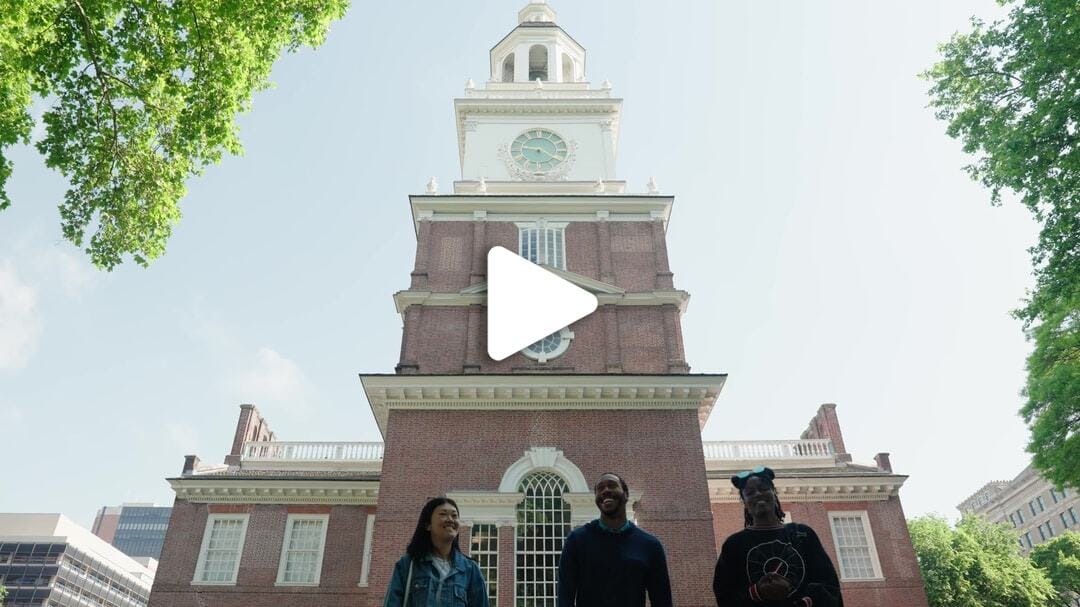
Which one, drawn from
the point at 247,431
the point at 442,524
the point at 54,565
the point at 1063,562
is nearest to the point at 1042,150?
the point at 442,524

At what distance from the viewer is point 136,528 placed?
133 metres

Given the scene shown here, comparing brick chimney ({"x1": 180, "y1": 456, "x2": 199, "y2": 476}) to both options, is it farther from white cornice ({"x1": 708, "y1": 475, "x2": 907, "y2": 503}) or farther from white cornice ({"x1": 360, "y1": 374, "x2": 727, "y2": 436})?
white cornice ({"x1": 708, "y1": 475, "x2": 907, "y2": 503})

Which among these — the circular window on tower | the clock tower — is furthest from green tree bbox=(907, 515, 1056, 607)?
the circular window on tower

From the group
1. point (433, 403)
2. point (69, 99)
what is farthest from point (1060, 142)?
point (69, 99)

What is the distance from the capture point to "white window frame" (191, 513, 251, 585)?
2238cm

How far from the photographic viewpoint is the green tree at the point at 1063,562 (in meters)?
41.2

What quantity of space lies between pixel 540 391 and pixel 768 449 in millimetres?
13028

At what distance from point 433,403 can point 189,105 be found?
29.7 ft

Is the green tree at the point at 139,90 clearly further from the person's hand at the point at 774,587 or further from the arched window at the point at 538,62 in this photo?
the arched window at the point at 538,62

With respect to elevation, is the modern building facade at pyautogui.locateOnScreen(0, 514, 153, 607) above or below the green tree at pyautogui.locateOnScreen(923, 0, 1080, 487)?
above

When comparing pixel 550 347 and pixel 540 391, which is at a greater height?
pixel 550 347

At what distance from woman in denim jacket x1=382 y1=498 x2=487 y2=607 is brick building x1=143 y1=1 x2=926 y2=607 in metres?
10.6

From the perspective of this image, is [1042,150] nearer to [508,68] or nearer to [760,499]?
[760,499]

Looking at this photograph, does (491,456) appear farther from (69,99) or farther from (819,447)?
(819,447)
